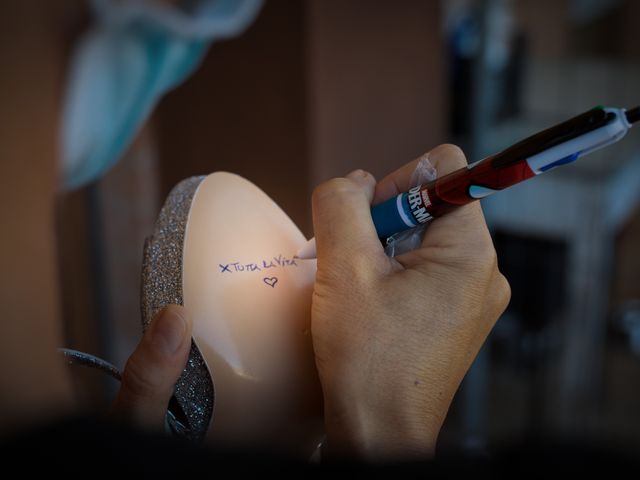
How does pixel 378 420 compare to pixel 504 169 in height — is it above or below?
below

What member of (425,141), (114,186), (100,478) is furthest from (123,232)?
(100,478)

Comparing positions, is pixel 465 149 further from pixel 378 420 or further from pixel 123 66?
pixel 378 420

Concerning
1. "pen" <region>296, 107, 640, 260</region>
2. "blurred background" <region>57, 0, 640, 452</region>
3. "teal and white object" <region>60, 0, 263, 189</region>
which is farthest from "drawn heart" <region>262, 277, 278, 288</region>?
"teal and white object" <region>60, 0, 263, 189</region>

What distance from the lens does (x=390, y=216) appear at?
452 millimetres

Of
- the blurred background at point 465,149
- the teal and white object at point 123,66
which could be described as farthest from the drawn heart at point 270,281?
the teal and white object at point 123,66

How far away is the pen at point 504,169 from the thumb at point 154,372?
0.39ft

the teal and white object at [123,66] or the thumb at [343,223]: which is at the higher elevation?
the teal and white object at [123,66]

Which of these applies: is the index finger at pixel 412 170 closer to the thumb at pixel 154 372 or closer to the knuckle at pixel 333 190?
the knuckle at pixel 333 190

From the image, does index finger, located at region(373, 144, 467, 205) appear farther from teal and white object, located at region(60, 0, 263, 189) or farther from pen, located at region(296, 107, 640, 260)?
teal and white object, located at region(60, 0, 263, 189)

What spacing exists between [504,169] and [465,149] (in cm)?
150

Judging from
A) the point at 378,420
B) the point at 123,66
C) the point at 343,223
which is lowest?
the point at 378,420

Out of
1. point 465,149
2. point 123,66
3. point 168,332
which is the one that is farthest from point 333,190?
point 465,149

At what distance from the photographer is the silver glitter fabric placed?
454mm

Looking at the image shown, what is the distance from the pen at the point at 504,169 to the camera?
0.35 meters
